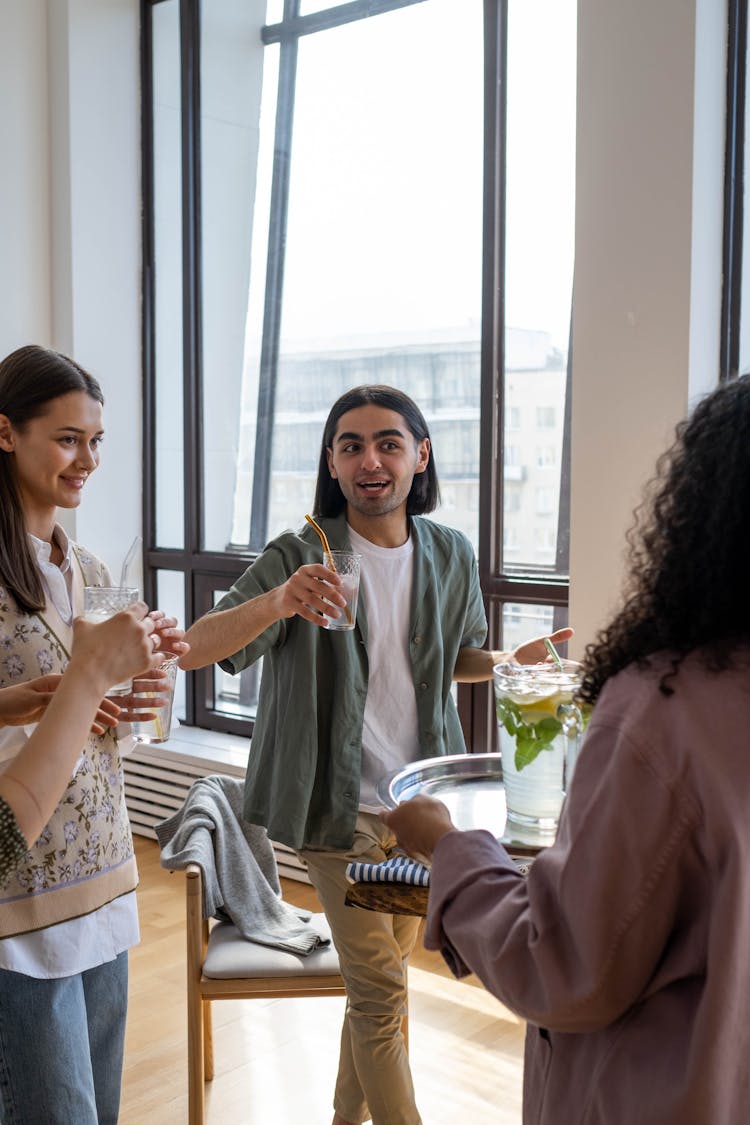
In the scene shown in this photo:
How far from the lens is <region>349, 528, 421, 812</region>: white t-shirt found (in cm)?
208

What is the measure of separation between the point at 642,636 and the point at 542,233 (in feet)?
9.66

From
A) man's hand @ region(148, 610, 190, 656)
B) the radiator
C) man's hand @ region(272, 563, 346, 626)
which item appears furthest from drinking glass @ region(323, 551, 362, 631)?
the radiator

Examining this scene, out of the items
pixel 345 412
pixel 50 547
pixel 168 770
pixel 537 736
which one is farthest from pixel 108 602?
pixel 168 770

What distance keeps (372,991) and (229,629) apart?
758 millimetres

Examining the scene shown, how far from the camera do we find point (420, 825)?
1.18 metres

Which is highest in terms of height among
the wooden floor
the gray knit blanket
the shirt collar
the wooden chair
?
the shirt collar

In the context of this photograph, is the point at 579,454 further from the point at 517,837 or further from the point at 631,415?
the point at 517,837

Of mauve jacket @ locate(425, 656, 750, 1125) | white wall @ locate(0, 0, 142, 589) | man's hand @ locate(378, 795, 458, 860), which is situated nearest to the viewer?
mauve jacket @ locate(425, 656, 750, 1125)

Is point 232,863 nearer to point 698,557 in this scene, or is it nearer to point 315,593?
point 315,593

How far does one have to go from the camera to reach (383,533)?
7.31ft

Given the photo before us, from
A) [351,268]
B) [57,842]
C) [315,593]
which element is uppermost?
A: [351,268]

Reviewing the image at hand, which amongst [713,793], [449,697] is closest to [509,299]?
[449,697]

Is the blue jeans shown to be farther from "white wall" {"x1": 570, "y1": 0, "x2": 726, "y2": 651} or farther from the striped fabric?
"white wall" {"x1": 570, "y1": 0, "x2": 726, "y2": 651}

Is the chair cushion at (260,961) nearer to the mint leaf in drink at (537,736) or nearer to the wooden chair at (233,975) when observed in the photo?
the wooden chair at (233,975)
